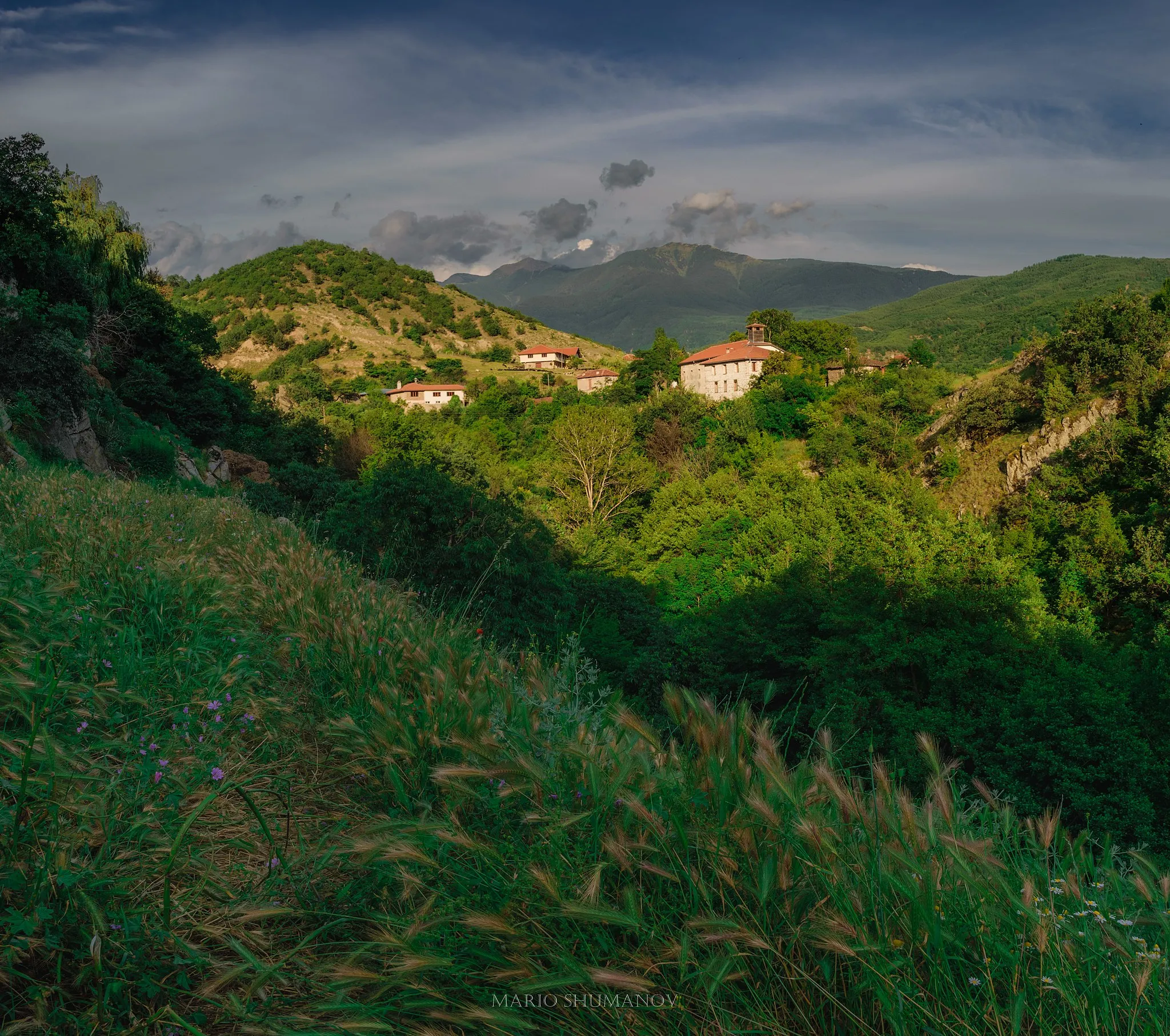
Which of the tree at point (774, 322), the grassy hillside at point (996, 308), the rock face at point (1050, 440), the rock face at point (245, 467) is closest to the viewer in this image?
the rock face at point (245, 467)

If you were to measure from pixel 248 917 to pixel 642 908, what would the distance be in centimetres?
87

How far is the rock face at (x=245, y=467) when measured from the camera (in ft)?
91.4

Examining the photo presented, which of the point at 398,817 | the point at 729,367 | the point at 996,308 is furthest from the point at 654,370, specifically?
the point at 398,817

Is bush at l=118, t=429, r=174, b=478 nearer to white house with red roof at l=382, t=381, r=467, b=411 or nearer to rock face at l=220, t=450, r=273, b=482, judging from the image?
rock face at l=220, t=450, r=273, b=482

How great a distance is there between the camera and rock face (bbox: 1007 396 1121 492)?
32.8m

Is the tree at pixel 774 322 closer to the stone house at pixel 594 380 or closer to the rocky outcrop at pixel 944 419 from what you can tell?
the stone house at pixel 594 380

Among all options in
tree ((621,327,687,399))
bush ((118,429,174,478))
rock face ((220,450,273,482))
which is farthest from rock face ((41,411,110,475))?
tree ((621,327,687,399))

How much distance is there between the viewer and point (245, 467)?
28.7 m

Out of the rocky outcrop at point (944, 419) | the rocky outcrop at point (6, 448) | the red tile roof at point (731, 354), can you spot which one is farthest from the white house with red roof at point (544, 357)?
the rocky outcrop at point (6, 448)

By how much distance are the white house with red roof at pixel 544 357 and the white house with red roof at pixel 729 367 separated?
28.9 m

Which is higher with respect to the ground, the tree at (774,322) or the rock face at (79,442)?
the tree at (774,322)

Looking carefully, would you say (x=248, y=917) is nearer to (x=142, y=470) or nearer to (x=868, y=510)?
(x=142, y=470)

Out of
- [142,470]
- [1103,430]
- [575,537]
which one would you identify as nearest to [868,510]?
[1103,430]

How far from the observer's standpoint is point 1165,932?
4.90 ft
